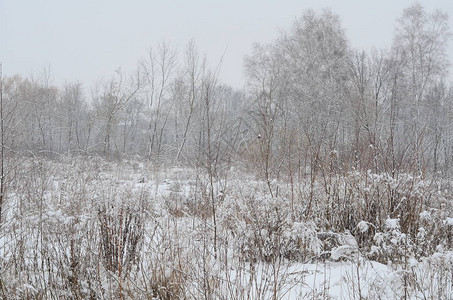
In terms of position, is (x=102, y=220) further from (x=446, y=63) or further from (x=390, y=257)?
(x=446, y=63)

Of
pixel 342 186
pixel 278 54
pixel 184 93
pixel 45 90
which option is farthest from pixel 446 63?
pixel 45 90

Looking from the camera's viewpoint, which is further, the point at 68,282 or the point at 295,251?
the point at 295,251

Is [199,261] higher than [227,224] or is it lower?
lower

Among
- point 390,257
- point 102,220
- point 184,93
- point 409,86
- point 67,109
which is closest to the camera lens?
point 102,220

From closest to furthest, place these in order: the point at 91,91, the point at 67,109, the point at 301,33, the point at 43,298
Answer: the point at 43,298
the point at 301,33
the point at 67,109
the point at 91,91

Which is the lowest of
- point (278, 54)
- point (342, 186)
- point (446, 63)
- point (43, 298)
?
point (43, 298)

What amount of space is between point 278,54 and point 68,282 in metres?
20.3

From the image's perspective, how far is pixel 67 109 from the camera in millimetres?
25891

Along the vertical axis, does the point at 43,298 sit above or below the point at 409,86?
below

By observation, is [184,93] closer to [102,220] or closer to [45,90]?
[45,90]

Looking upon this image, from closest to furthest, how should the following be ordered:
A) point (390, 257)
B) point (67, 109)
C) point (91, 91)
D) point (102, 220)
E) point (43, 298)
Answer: point (43, 298), point (102, 220), point (390, 257), point (67, 109), point (91, 91)

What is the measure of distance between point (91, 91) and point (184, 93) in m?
17.1

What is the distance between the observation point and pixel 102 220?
9.57 ft

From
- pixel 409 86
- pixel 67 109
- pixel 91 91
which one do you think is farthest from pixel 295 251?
pixel 91 91
